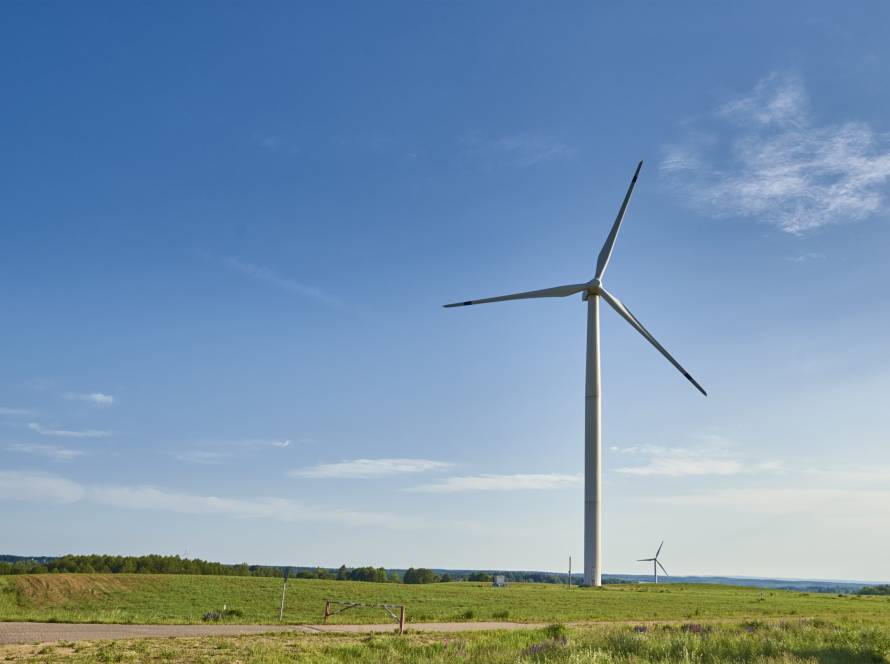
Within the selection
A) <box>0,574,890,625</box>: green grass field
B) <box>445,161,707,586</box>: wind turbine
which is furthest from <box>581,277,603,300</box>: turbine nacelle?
<box>0,574,890,625</box>: green grass field

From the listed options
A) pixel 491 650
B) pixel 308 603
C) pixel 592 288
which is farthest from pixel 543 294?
pixel 491 650

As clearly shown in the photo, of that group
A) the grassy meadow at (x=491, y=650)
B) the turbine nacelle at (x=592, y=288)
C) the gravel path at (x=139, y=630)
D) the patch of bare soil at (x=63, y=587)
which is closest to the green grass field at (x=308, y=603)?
Answer: the patch of bare soil at (x=63, y=587)

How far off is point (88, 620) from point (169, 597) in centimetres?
3796

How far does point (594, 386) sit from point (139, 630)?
49101mm

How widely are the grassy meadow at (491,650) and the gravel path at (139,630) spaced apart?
2.33 m

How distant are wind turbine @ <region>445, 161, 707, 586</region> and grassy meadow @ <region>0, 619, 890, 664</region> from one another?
40.4 meters

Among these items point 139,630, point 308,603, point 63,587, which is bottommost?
point 63,587

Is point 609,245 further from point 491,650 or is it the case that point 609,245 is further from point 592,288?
point 491,650

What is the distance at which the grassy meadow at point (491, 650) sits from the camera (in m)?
19.5

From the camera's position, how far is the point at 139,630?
28.6 m

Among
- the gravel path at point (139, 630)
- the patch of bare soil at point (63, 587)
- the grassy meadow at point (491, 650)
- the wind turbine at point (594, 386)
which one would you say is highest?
the wind turbine at point (594, 386)

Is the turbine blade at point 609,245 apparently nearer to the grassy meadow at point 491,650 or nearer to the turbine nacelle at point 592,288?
the turbine nacelle at point 592,288

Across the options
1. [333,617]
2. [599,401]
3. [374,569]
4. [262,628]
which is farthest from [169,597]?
[374,569]

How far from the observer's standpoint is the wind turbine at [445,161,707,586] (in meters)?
67.4
